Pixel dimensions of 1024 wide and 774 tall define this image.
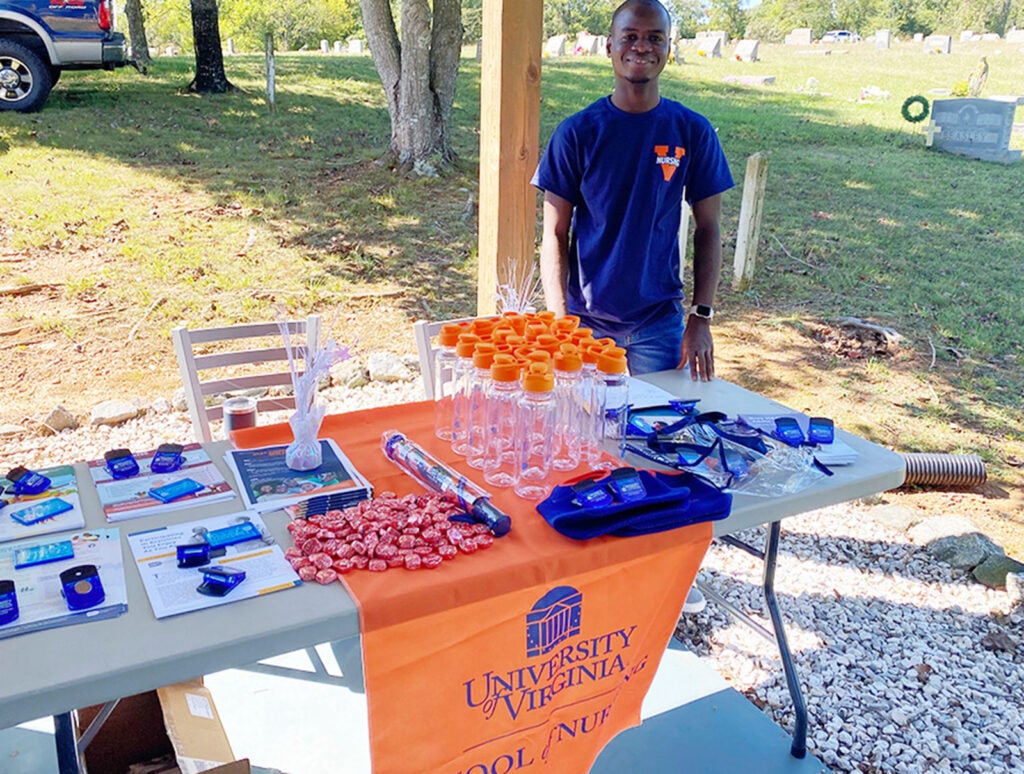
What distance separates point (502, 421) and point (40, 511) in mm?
927

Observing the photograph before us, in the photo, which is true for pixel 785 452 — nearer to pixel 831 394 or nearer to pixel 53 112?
pixel 831 394

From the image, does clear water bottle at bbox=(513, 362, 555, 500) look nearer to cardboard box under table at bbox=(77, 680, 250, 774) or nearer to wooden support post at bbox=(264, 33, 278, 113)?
cardboard box under table at bbox=(77, 680, 250, 774)

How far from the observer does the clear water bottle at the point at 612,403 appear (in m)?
1.84

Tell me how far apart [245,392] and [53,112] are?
18.6 ft

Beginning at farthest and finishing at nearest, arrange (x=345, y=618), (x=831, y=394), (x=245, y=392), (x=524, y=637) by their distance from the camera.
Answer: (x=831, y=394) → (x=245, y=392) → (x=524, y=637) → (x=345, y=618)

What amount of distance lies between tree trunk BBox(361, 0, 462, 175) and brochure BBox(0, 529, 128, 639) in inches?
248

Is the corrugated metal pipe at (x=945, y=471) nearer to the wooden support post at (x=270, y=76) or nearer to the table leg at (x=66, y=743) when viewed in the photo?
the table leg at (x=66, y=743)

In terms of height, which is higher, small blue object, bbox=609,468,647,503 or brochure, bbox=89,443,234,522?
small blue object, bbox=609,468,647,503

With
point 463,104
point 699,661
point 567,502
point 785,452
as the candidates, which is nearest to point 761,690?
point 699,661

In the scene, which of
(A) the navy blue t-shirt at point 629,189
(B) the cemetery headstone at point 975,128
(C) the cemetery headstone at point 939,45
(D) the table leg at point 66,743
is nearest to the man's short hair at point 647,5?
(A) the navy blue t-shirt at point 629,189

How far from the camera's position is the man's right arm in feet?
8.82

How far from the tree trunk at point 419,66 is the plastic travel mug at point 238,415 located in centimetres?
564

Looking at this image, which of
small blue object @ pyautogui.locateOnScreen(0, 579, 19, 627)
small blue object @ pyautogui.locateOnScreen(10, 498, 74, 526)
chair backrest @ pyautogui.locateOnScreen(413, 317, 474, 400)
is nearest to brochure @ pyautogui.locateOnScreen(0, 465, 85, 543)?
small blue object @ pyautogui.locateOnScreen(10, 498, 74, 526)

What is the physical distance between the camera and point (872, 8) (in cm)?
4462
